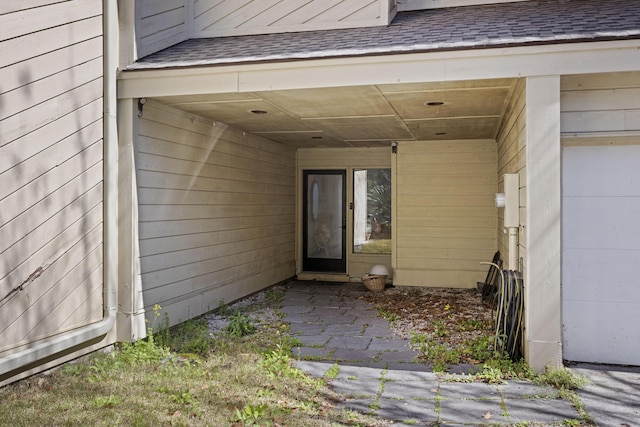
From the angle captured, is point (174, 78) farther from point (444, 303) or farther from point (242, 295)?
point (444, 303)

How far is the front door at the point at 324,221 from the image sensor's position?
932 cm

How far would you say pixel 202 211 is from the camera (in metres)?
6.08

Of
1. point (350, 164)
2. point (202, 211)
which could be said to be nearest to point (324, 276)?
point (350, 164)

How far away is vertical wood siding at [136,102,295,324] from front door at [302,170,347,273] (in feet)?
3.53

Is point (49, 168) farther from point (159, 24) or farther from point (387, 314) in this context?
point (387, 314)

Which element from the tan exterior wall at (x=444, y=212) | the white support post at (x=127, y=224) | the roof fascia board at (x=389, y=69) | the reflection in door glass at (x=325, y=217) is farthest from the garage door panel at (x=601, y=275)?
the reflection in door glass at (x=325, y=217)

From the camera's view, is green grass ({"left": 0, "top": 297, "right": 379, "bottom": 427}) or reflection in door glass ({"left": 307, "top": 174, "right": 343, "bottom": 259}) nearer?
green grass ({"left": 0, "top": 297, "right": 379, "bottom": 427})

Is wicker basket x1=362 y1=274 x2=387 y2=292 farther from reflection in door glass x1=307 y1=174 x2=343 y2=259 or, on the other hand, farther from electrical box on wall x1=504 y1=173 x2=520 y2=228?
electrical box on wall x1=504 y1=173 x2=520 y2=228

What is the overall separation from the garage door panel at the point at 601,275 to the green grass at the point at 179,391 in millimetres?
2145

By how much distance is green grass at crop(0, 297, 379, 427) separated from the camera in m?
3.16

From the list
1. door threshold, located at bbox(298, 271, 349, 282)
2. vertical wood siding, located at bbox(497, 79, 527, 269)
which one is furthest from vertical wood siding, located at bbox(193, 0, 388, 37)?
door threshold, located at bbox(298, 271, 349, 282)

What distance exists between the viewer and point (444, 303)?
6965 mm

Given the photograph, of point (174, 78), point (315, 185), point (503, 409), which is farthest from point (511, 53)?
point (315, 185)

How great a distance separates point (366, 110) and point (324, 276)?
4.41m
